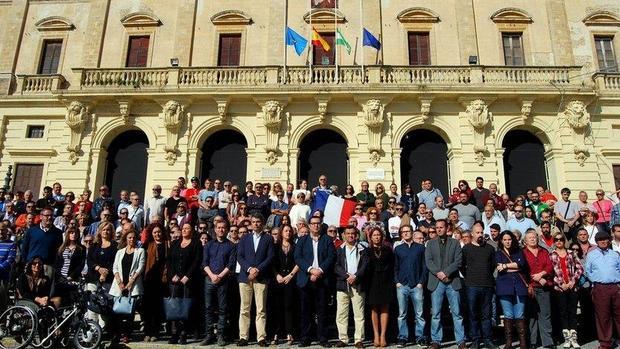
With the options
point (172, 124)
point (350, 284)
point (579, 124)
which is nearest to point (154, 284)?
point (350, 284)

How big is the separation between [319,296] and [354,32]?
532 inches

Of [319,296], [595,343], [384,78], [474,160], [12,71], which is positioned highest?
[12,71]

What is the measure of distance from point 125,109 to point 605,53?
19678 millimetres

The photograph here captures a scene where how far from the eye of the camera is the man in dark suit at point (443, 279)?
7605 millimetres

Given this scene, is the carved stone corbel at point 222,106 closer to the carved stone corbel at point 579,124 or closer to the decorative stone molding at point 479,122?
the decorative stone molding at point 479,122

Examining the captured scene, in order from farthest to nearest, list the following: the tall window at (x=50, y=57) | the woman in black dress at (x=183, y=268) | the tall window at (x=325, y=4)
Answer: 1. the tall window at (x=50, y=57)
2. the tall window at (x=325, y=4)
3. the woman in black dress at (x=183, y=268)

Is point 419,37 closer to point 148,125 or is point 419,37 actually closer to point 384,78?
point 384,78

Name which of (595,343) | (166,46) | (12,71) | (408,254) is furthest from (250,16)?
(595,343)

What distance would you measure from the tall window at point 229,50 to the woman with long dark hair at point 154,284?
11807mm

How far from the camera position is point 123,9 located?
64.4 feet

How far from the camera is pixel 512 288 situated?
7551mm

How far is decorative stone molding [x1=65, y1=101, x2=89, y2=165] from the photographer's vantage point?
1698cm

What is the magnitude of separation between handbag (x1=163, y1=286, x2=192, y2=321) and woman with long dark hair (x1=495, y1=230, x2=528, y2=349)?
17.8 feet

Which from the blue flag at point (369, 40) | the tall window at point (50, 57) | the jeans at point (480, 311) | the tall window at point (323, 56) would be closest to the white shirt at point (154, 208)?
the jeans at point (480, 311)
